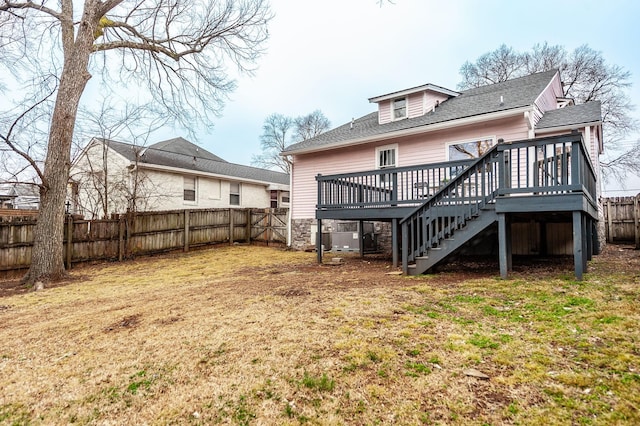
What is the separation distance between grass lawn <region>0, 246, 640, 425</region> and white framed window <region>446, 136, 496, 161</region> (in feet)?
15.2

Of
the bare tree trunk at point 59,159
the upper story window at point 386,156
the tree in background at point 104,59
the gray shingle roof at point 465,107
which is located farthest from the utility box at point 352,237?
the bare tree trunk at point 59,159

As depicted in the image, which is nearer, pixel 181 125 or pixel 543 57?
pixel 181 125

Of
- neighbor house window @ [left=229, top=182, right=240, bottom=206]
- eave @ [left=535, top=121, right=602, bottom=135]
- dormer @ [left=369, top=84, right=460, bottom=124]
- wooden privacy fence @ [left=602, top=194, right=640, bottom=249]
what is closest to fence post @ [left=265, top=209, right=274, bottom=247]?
neighbor house window @ [left=229, top=182, right=240, bottom=206]

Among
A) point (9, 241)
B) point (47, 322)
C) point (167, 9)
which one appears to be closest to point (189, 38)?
point (167, 9)

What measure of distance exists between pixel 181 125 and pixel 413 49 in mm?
12209

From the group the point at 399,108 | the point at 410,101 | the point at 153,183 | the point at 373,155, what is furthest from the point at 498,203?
the point at 153,183

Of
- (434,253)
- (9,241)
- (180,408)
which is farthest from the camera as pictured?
(9,241)

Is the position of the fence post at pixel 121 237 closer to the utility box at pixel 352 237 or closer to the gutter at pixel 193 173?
the gutter at pixel 193 173

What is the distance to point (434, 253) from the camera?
5977 millimetres

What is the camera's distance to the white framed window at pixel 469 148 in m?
9.04

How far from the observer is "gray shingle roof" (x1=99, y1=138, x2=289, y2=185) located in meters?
14.1

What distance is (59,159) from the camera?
25.8 ft

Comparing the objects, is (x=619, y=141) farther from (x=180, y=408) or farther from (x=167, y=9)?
(x=180, y=408)

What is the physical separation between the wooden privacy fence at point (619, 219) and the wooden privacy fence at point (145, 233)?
456 inches
